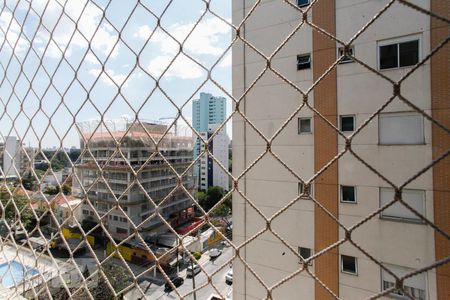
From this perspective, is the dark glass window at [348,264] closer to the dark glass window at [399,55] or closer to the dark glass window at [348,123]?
the dark glass window at [348,123]

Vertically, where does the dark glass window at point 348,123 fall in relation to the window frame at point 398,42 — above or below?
below

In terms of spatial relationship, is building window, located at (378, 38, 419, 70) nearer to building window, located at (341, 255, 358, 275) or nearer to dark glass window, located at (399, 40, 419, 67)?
dark glass window, located at (399, 40, 419, 67)

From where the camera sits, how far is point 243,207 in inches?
74.1

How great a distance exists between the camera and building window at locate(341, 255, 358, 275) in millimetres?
1591

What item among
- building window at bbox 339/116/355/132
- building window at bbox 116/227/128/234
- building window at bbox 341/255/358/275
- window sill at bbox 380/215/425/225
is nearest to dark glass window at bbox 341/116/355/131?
building window at bbox 339/116/355/132

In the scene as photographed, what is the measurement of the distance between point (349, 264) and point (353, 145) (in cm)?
72

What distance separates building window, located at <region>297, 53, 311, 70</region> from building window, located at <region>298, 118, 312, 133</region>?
321 mm

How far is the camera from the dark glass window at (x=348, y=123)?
1.54m

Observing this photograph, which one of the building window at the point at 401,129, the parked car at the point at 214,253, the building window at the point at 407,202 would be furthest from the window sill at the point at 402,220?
the parked car at the point at 214,253

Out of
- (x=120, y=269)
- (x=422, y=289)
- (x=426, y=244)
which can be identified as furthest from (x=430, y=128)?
(x=120, y=269)

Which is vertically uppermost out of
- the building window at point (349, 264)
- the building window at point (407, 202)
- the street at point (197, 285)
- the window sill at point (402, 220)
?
the building window at point (407, 202)

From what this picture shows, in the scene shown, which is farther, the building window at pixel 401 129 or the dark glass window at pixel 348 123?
the dark glass window at pixel 348 123

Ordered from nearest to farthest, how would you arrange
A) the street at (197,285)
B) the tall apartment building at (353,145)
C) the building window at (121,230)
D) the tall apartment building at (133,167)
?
the tall apartment building at (133,167), the tall apartment building at (353,145), the street at (197,285), the building window at (121,230)

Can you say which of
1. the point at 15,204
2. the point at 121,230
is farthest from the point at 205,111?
the point at 15,204
